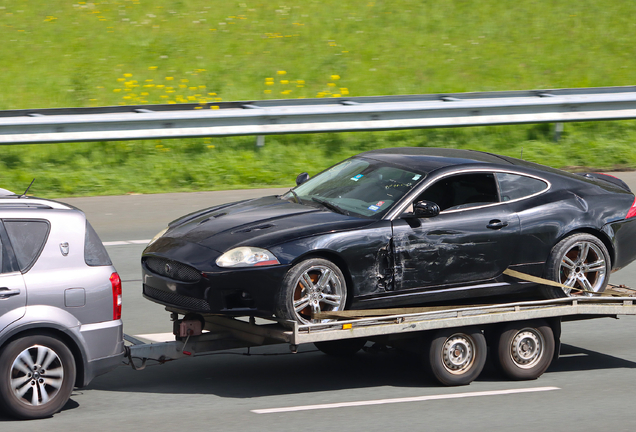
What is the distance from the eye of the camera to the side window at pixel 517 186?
26.9 ft

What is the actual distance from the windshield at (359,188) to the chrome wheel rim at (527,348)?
1528 millimetres

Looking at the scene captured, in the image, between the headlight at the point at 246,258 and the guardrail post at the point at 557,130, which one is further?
the guardrail post at the point at 557,130

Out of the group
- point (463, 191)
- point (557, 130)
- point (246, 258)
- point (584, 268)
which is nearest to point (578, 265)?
point (584, 268)

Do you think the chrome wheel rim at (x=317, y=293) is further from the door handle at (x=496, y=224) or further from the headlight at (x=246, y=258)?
the door handle at (x=496, y=224)

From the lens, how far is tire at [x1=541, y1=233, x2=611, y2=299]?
8125 millimetres

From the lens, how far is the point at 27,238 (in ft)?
21.3

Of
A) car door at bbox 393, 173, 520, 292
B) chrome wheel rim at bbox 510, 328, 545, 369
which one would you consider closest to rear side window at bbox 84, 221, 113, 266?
car door at bbox 393, 173, 520, 292

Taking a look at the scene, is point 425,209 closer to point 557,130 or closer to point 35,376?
point 35,376

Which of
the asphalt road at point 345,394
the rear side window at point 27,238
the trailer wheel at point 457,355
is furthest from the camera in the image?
the trailer wheel at point 457,355

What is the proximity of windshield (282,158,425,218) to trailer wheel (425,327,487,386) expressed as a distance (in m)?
1.11

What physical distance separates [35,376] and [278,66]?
14.6 m

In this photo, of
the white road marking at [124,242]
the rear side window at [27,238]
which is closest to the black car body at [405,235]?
the rear side window at [27,238]

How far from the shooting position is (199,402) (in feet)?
23.2

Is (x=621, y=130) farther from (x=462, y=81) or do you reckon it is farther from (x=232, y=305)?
(x=232, y=305)
